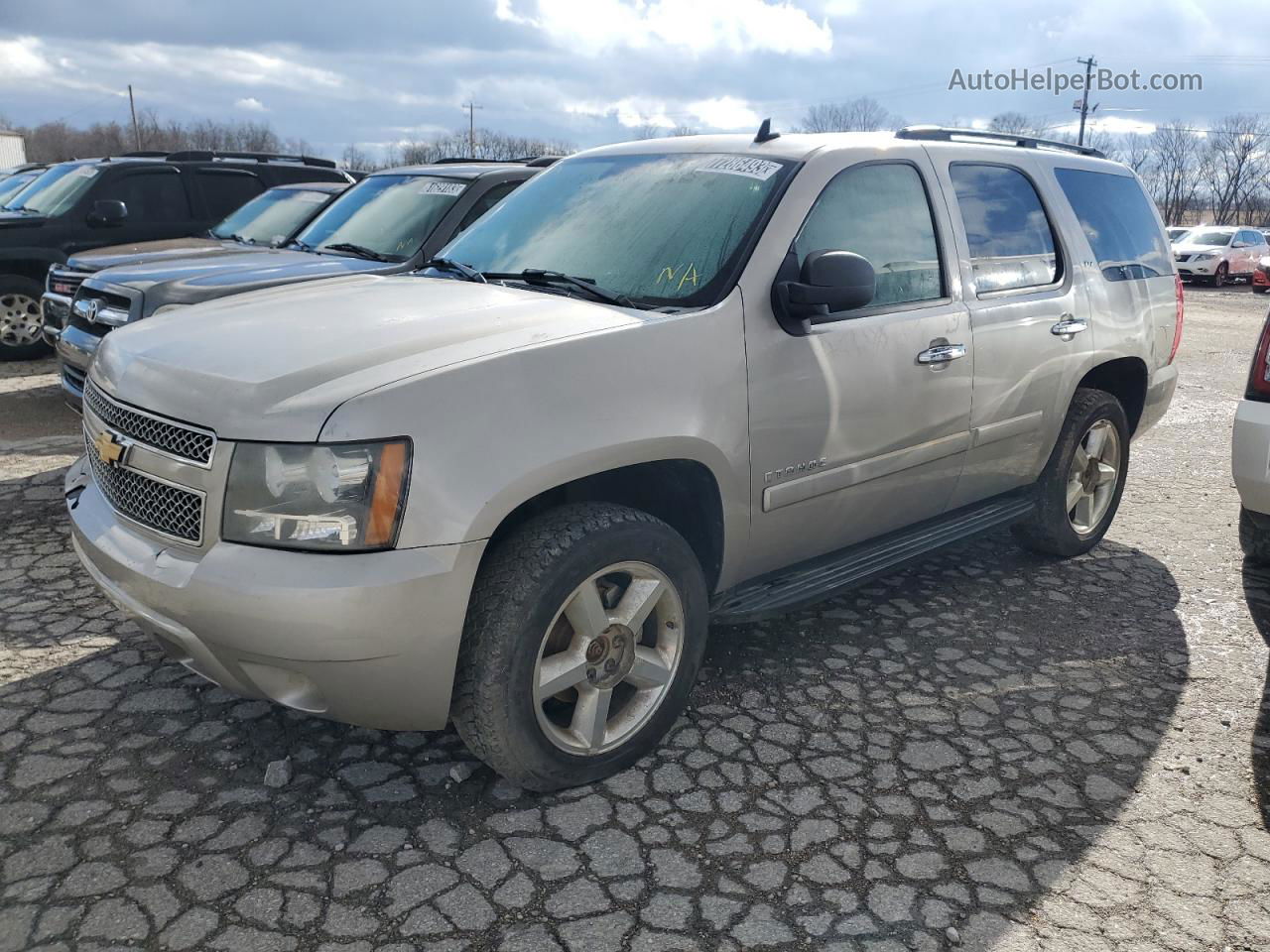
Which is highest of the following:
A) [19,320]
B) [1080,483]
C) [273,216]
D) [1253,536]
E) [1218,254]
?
[273,216]

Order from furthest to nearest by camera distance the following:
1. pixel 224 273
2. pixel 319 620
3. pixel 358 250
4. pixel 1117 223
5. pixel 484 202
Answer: pixel 484 202, pixel 358 250, pixel 224 273, pixel 1117 223, pixel 319 620

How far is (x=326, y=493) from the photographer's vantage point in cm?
253

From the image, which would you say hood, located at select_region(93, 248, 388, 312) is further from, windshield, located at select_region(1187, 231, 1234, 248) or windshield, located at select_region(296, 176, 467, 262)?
windshield, located at select_region(1187, 231, 1234, 248)

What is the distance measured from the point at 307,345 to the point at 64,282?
6.22m

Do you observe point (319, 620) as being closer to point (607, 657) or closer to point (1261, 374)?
point (607, 657)

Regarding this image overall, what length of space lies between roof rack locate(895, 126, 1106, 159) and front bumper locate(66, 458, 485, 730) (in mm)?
2686

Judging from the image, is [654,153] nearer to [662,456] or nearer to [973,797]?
[662,456]

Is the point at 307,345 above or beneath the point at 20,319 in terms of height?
above

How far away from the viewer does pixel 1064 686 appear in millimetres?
3865

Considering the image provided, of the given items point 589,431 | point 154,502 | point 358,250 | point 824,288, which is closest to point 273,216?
point 358,250

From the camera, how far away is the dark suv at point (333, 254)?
20.9ft

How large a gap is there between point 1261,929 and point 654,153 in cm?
313

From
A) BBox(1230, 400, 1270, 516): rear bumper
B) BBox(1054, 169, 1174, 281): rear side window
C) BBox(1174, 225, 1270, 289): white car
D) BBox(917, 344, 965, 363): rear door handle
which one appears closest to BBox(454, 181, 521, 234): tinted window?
BBox(1054, 169, 1174, 281): rear side window

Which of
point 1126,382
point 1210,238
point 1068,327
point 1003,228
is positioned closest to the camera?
point 1003,228
